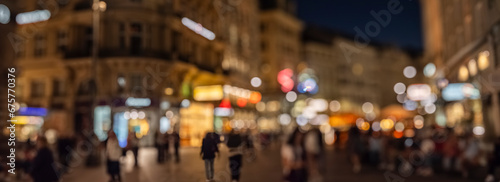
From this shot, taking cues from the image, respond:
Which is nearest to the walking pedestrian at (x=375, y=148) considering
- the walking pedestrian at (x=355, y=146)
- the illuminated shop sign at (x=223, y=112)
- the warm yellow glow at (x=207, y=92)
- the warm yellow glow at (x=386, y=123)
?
the walking pedestrian at (x=355, y=146)

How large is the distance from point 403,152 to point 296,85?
44.1 m

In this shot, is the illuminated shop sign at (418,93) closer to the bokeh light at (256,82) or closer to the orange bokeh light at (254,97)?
the orange bokeh light at (254,97)

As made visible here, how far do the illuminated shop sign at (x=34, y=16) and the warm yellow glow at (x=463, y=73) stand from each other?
3278 centimetres

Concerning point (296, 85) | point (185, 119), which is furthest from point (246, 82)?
point (185, 119)

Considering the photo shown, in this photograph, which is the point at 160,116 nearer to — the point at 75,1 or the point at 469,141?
the point at 75,1

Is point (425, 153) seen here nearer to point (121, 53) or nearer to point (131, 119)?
point (131, 119)

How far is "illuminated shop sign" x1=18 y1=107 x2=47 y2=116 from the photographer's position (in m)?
35.8

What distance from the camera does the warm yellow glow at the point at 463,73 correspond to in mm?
33750

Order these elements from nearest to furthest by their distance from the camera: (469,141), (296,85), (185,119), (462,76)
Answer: (469,141) < (462,76) < (185,119) < (296,85)

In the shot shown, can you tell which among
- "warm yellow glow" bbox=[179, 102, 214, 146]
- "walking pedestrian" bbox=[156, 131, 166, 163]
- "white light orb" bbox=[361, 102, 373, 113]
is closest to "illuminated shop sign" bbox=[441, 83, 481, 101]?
"warm yellow glow" bbox=[179, 102, 214, 146]

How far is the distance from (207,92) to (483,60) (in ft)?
73.6

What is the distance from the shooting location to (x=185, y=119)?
40.4 m

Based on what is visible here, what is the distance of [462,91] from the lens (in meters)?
29.6

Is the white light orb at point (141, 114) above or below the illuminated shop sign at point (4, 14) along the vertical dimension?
below
